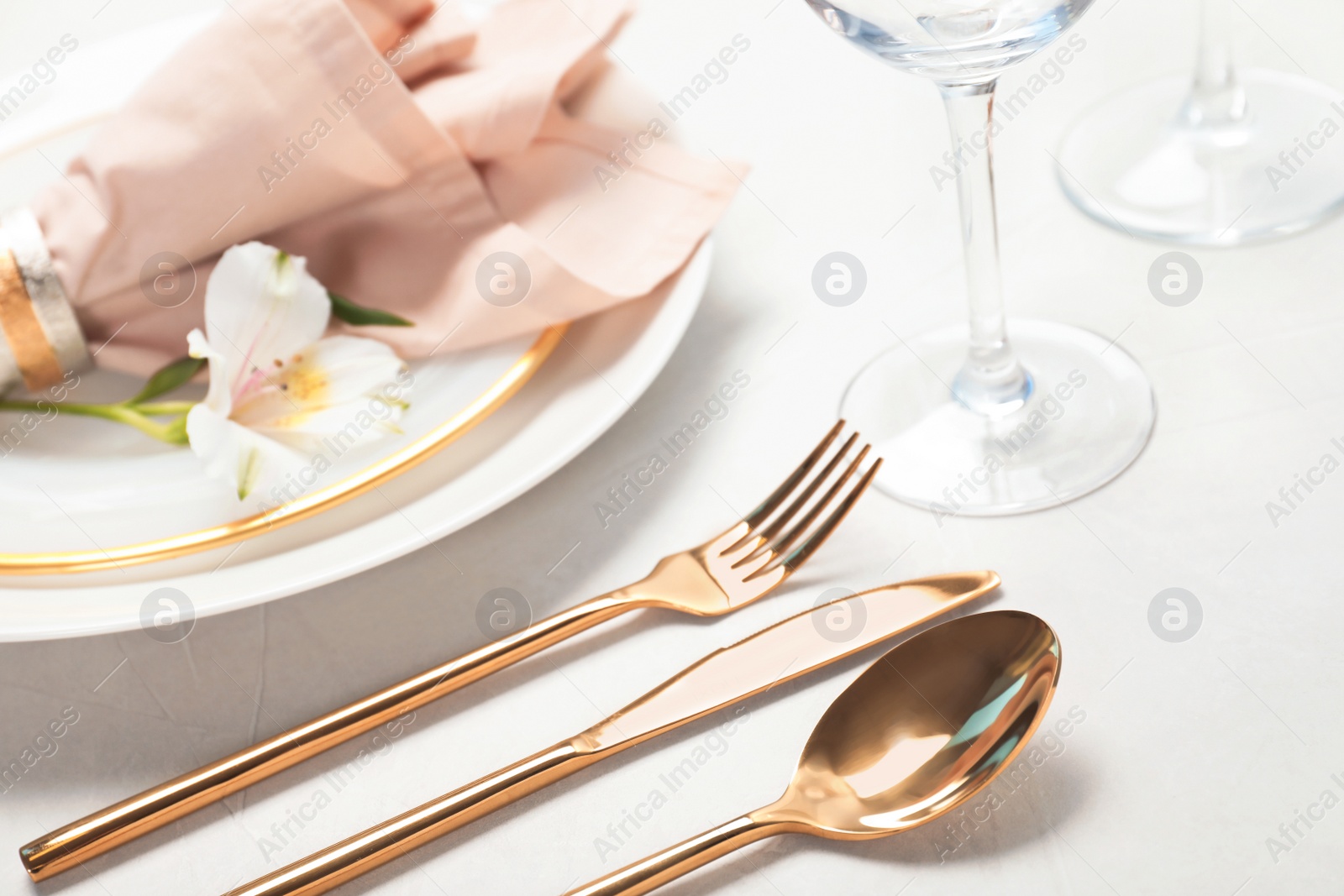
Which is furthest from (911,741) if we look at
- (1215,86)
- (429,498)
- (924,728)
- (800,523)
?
(1215,86)

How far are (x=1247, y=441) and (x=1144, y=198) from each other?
0.19m

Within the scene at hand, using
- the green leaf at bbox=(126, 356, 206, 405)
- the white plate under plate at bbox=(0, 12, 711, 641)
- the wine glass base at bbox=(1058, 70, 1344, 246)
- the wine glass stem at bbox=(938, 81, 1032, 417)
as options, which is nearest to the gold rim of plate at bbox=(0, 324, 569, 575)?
the white plate under plate at bbox=(0, 12, 711, 641)

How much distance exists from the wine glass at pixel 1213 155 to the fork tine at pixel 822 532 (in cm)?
24

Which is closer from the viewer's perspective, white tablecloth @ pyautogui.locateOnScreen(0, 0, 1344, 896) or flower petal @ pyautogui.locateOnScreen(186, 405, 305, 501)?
white tablecloth @ pyautogui.locateOnScreen(0, 0, 1344, 896)

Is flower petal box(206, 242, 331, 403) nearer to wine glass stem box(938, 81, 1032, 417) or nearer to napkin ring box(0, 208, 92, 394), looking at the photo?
napkin ring box(0, 208, 92, 394)

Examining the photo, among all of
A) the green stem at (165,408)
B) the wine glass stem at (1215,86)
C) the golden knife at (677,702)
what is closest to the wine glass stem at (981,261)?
the golden knife at (677,702)

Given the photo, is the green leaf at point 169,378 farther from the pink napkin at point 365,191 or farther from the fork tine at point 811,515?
the fork tine at point 811,515

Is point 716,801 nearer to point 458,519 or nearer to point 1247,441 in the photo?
point 458,519

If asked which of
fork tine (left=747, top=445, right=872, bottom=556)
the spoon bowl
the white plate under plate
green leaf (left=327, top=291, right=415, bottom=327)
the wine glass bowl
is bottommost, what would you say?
the spoon bowl

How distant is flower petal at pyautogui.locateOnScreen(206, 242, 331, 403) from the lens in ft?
1.70

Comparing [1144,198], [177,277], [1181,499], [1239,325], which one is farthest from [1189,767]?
[177,277]

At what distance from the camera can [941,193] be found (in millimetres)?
644

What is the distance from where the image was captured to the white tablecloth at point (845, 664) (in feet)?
1.22

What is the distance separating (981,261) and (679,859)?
0.88 feet
